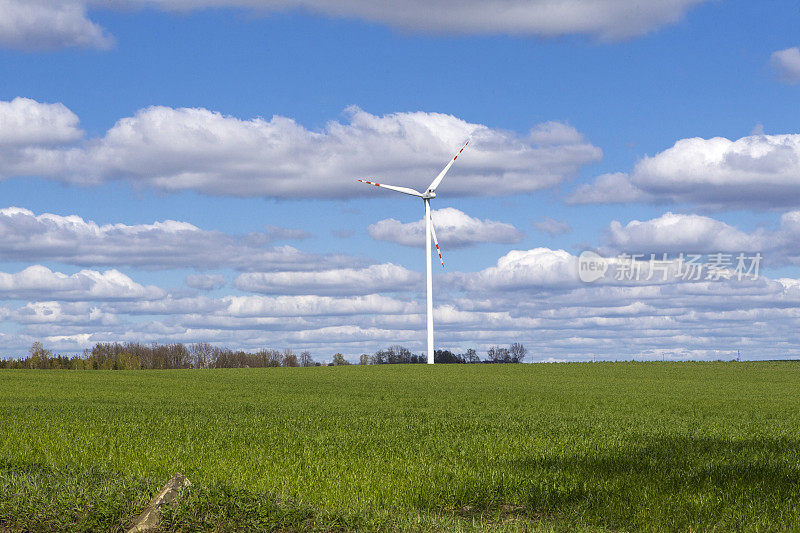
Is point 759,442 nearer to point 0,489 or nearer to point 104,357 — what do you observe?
point 0,489

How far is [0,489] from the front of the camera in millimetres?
12281

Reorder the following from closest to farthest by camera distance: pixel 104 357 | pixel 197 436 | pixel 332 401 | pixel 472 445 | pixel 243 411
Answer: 1. pixel 472 445
2. pixel 197 436
3. pixel 243 411
4. pixel 332 401
5. pixel 104 357

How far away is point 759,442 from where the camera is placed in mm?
22047

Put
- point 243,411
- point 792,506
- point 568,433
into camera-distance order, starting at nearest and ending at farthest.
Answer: point 792,506 < point 568,433 < point 243,411

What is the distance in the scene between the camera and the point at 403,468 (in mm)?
15547

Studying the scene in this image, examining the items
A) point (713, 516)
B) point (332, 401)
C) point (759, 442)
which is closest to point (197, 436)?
point (713, 516)

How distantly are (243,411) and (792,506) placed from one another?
22.8 metres

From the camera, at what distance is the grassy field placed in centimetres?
1124

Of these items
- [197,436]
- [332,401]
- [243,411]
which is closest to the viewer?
[197,436]

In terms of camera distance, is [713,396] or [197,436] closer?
[197,436]

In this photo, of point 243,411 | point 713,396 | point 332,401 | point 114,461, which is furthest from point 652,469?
point 713,396

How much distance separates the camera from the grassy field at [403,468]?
36.9 ft

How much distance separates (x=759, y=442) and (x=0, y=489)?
18.7 meters

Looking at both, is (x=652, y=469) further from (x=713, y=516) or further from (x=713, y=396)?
(x=713, y=396)
